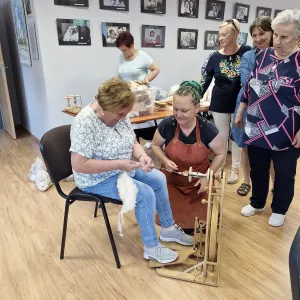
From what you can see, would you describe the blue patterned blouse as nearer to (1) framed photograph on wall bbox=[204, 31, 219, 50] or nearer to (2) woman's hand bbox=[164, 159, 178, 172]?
(2) woman's hand bbox=[164, 159, 178, 172]

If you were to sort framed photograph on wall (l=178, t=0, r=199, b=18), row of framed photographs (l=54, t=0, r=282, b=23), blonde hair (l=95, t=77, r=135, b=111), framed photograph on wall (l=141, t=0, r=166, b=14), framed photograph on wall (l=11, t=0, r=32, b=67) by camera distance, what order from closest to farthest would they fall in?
blonde hair (l=95, t=77, r=135, b=111) < row of framed photographs (l=54, t=0, r=282, b=23) < framed photograph on wall (l=11, t=0, r=32, b=67) < framed photograph on wall (l=141, t=0, r=166, b=14) < framed photograph on wall (l=178, t=0, r=199, b=18)

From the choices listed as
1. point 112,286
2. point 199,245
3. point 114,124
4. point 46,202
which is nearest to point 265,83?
point 114,124

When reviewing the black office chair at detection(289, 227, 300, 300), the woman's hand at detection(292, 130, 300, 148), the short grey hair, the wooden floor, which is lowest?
the wooden floor

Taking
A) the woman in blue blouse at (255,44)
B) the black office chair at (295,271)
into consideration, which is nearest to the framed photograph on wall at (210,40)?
the woman in blue blouse at (255,44)

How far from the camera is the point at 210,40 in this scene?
3.99 meters

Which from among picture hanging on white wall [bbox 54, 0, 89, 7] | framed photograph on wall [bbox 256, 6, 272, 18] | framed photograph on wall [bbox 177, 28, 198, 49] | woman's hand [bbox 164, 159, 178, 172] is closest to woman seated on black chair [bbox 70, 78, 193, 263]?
woman's hand [bbox 164, 159, 178, 172]

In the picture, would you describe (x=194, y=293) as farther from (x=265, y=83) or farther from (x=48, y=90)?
(x=48, y=90)

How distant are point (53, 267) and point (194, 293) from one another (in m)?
0.77

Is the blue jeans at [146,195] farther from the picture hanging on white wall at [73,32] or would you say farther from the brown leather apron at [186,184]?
the picture hanging on white wall at [73,32]

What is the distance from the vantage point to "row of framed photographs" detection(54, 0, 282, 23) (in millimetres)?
2967

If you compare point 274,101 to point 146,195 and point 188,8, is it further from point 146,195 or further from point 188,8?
point 188,8

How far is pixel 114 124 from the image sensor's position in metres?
1.42

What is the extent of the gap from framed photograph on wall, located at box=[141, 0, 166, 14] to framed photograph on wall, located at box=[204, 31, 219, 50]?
2.67 feet

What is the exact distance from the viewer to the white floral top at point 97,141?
4.23ft
